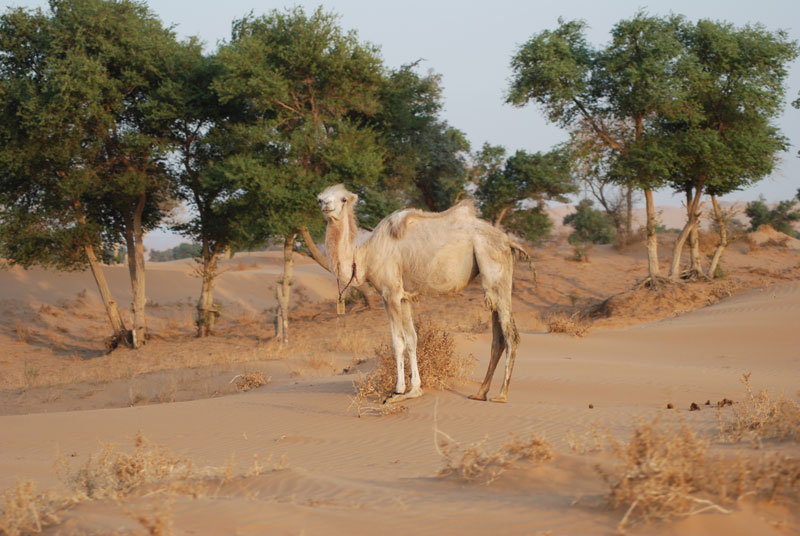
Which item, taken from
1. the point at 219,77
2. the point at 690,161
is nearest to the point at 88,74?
the point at 219,77

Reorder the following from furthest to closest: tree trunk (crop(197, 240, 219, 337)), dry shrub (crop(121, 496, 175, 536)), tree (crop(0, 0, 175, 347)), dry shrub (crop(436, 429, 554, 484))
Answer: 1. tree trunk (crop(197, 240, 219, 337))
2. tree (crop(0, 0, 175, 347))
3. dry shrub (crop(436, 429, 554, 484))
4. dry shrub (crop(121, 496, 175, 536))

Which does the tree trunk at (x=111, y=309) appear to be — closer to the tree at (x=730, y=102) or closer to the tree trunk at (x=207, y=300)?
the tree trunk at (x=207, y=300)

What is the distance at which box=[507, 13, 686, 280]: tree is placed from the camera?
79.0ft

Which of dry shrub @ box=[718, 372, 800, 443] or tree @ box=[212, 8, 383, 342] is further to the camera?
tree @ box=[212, 8, 383, 342]

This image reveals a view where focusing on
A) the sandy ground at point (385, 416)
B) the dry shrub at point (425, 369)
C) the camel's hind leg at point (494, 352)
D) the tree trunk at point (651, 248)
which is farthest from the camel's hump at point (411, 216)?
the tree trunk at point (651, 248)

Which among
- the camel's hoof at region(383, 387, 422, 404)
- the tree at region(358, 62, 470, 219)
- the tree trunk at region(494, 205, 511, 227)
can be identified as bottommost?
the camel's hoof at region(383, 387, 422, 404)

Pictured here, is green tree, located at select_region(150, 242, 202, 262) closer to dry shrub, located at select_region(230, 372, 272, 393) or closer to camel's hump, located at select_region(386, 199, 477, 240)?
dry shrub, located at select_region(230, 372, 272, 393)

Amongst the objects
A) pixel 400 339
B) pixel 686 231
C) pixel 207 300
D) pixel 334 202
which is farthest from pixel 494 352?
pixel 686 231

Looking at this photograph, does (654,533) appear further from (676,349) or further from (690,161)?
(690,161)

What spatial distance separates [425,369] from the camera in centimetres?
1049

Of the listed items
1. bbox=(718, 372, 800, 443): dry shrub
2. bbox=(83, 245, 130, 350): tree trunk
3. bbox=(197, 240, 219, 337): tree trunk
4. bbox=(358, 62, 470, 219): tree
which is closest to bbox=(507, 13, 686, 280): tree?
bbox=(358, 62, 470, 219): tree

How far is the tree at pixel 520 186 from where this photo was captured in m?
28.3

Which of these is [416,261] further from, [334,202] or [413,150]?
[413,150]

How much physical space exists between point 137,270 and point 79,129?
4669mm
